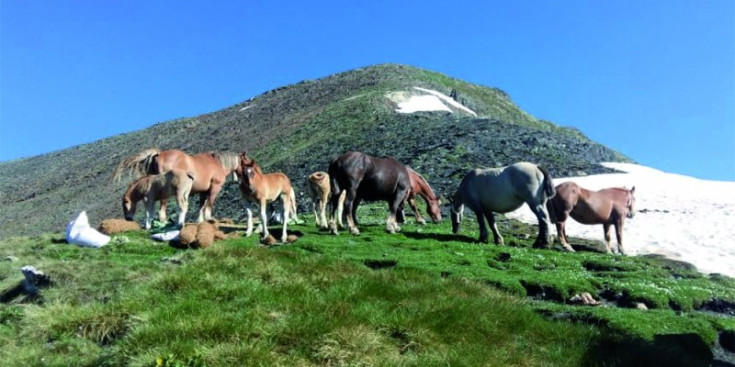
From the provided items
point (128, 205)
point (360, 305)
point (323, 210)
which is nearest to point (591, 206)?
point (323, 210)

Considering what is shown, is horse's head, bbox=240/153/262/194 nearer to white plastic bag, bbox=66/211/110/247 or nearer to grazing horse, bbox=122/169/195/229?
grazing horse, bbox=122/169/195/229

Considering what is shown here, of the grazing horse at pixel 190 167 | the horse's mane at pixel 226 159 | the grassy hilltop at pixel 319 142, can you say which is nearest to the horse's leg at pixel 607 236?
the grassy hilltop at pixel 319 142

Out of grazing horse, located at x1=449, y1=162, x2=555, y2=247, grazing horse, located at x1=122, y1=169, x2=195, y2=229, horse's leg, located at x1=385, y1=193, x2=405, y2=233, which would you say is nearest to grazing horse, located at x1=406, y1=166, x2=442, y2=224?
horse's leg, located at x1=385, y1=193, x2=405, y2=233

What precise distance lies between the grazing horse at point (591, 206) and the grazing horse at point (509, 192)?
1.97 m

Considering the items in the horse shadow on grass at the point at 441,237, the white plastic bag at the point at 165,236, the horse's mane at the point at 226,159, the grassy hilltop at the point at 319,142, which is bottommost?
the horse shadow on grass at the point at 441,237

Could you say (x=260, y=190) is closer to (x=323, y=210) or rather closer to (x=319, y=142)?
(x=323, y=210)

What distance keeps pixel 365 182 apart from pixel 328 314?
11512mm

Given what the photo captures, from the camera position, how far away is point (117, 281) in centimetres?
1188

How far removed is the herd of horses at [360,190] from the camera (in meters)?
19.4

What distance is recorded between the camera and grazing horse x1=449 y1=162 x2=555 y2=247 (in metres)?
19.4

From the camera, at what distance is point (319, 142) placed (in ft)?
162

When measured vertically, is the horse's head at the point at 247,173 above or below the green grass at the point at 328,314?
above

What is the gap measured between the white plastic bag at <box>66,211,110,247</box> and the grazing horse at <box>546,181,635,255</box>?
14096 mm

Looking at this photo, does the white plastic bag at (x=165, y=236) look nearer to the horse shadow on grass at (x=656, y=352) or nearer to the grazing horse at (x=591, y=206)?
the horse shadow on grass at (x=656, y=352)
